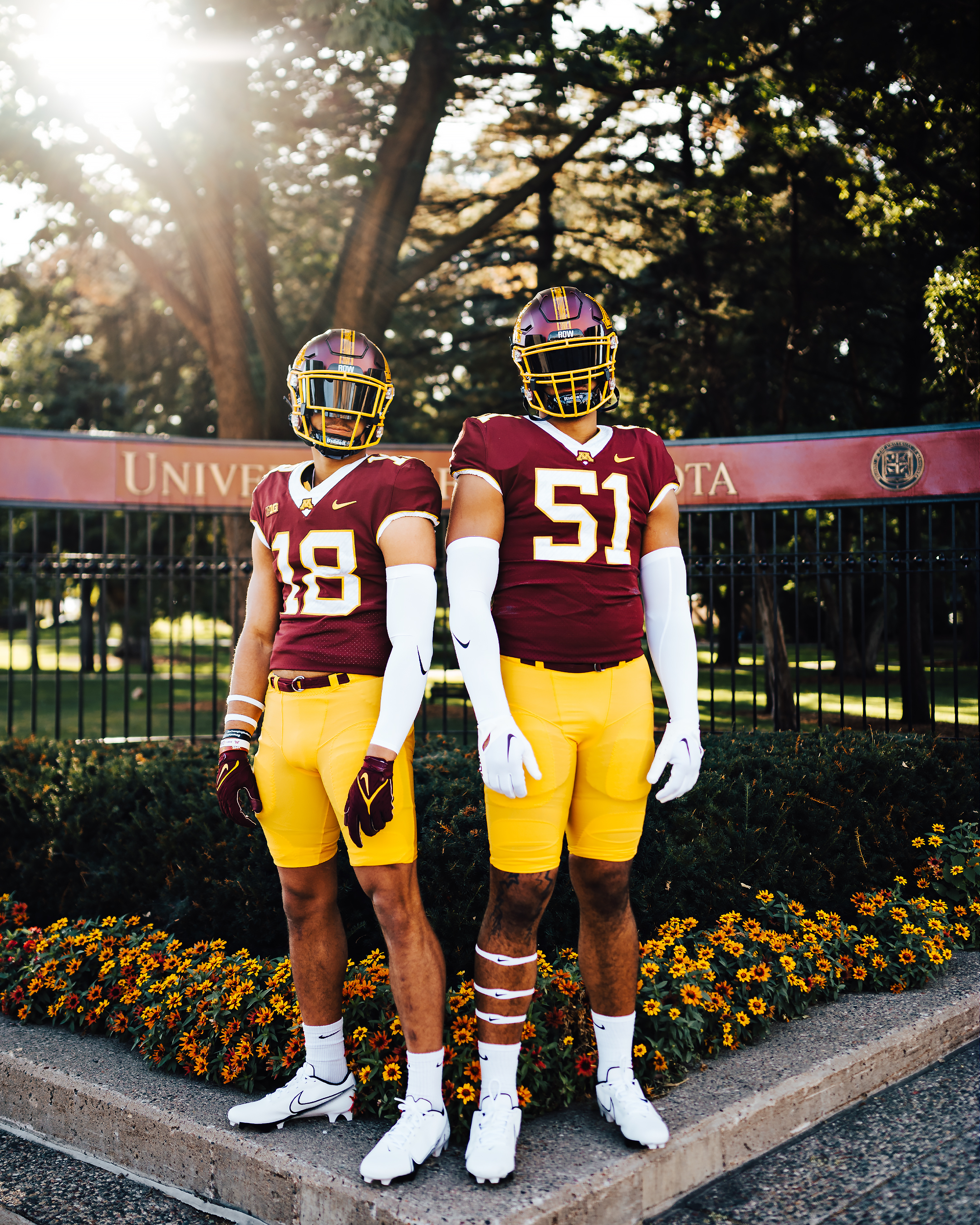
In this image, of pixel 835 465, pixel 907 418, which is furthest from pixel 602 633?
pixel 907 418

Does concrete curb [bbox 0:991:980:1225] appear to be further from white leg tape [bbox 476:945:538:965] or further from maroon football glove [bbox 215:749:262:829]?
maroon football glove [bbox 215:749:262:829]

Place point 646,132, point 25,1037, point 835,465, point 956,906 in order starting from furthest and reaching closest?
point 646,132 → point 835,465 → point 956,906 → point 25,1037

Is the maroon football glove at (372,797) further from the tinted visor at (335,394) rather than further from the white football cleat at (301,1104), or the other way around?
the tinted visor at (335,394)

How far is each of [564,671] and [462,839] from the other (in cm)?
136

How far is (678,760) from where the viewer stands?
8.86ft

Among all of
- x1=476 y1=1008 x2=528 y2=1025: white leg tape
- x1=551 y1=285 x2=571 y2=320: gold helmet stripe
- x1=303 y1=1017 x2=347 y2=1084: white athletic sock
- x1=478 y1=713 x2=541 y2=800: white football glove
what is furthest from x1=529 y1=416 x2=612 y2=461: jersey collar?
x1=303 y1=1017 x2=347 y2=1084: white athletic sock

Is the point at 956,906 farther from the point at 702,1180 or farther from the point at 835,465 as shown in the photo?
the point at 835,465

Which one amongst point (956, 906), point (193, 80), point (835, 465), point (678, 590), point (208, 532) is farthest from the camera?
point (208, 532)

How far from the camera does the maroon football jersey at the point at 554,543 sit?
2684mm

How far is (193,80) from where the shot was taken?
382 inches

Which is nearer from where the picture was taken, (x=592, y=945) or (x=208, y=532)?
(x=592, y=945)

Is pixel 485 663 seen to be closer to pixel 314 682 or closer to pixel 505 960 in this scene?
pixel 314 682

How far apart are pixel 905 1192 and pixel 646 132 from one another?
14014 mm

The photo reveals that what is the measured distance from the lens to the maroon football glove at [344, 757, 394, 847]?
2512mm
